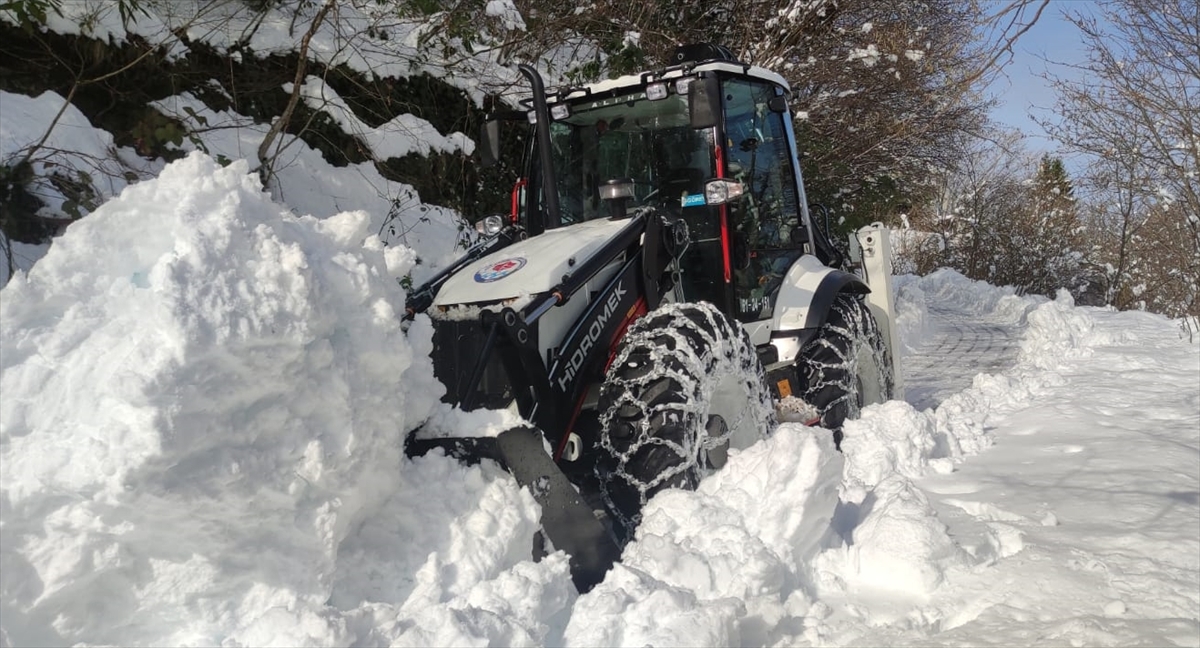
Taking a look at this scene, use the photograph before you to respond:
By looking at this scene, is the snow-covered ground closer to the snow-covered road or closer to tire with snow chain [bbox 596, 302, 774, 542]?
the snow-covered road

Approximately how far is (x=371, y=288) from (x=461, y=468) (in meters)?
0.64

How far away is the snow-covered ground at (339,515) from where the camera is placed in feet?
7.14

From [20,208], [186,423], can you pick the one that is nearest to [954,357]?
[20,208]

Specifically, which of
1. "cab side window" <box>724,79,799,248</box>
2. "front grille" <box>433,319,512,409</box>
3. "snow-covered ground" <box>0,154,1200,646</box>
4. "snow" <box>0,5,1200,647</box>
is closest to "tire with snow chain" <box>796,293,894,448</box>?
"cab side window" <box>724,79,799,248</box>

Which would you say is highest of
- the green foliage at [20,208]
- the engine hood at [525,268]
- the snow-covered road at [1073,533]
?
the green foliage at [20,208]

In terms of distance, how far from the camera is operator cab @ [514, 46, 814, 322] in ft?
15.7

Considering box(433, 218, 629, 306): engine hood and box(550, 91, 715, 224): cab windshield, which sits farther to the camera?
box(550, 91, 715, 224): cab windshield

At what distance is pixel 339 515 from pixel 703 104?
8.10 ft

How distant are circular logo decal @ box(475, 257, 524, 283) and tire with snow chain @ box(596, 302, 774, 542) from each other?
563mm

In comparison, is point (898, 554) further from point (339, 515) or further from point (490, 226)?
point (490, 226)

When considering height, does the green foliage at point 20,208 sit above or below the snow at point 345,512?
above

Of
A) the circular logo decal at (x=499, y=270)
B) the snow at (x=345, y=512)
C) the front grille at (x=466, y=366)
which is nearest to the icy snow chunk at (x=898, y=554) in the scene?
the snow at (x=345, y=512)

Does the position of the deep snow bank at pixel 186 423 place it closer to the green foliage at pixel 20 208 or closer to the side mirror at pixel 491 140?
the side mirror at pixel 491 140

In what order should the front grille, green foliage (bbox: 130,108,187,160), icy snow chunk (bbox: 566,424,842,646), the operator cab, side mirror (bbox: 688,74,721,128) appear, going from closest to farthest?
icy snow chunk (bbox: 566,424,842,646) < the front grille < side mirror (bbox: 688,74,721,128) < the operator cab < green foliage (bbox: 130,108,187,160)
